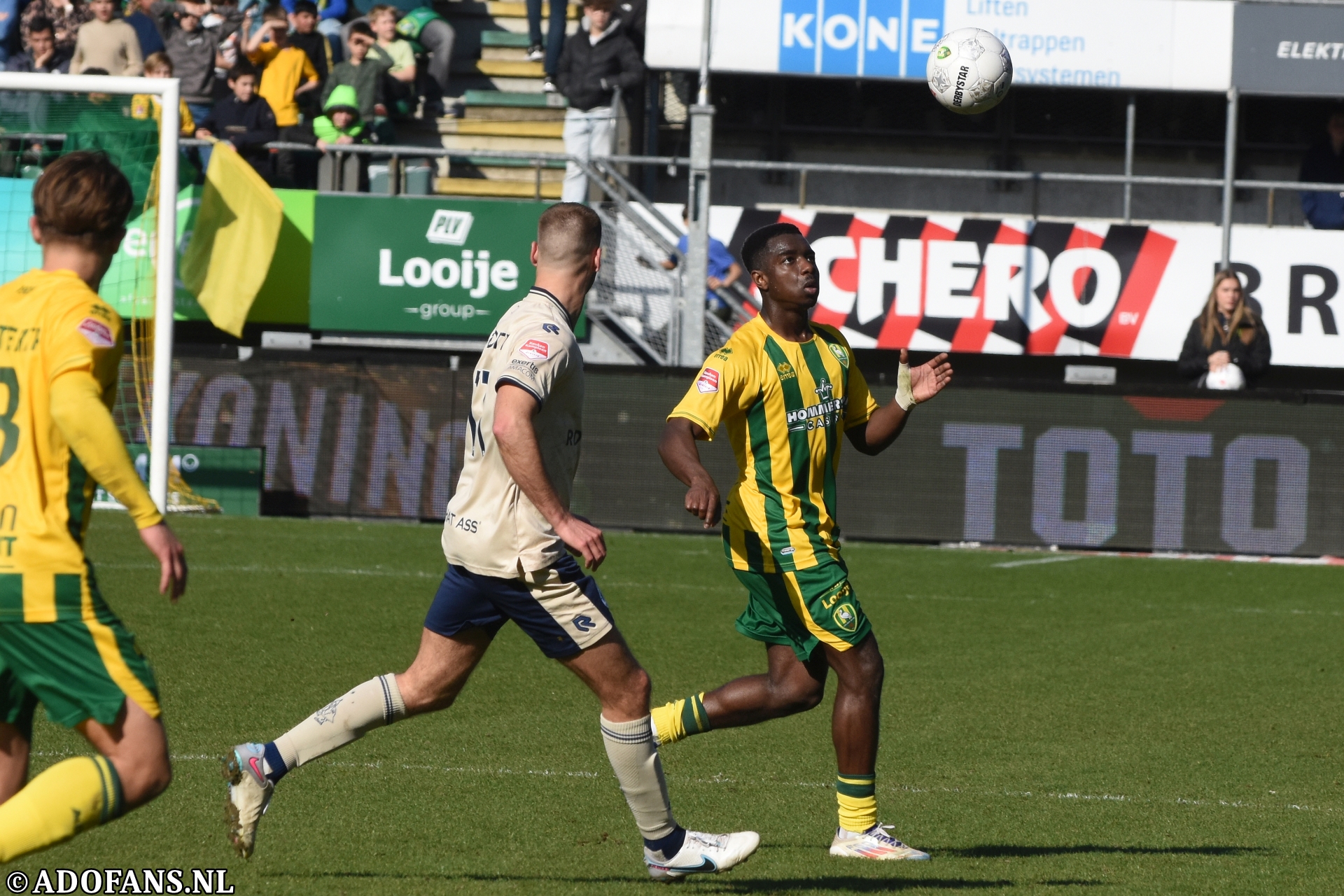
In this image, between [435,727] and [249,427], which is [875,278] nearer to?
[249,427]

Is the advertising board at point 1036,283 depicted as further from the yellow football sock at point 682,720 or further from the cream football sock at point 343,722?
→ the cream football sock at point 343,722

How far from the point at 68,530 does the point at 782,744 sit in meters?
4.18

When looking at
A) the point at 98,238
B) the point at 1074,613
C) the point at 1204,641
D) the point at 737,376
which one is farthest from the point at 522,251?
the point at 98,238

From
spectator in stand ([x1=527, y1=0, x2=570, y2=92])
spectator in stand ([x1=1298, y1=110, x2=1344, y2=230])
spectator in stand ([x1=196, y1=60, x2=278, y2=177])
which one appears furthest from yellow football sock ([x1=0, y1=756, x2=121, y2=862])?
spectator in stand ([x1=1298, y1=110, x2=1344, y2=230])

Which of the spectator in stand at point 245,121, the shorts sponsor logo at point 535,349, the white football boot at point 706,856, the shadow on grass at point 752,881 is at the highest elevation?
the spectator in stand at point 245,121

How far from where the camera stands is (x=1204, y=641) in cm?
1094

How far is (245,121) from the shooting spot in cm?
1797

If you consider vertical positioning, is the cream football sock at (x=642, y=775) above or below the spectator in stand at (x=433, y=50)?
below

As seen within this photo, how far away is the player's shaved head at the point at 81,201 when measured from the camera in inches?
168

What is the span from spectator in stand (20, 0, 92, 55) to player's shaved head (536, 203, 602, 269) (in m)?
16.4

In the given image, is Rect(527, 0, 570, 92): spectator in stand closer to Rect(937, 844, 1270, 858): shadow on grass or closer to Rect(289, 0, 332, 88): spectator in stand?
Rect(289, 0, 332, 88): spectator in stand

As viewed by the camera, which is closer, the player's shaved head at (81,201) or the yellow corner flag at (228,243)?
the player's shaved head at (81,201)

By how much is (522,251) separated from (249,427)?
129 inches

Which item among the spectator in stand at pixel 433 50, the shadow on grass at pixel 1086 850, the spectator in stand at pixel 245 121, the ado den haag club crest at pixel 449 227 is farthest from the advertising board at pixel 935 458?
the shadow on grass at pixel 1086 850
